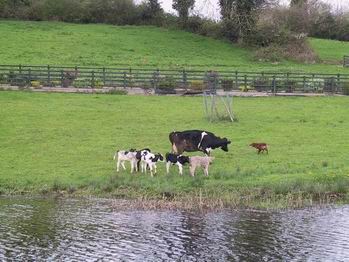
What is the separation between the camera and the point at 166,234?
60.3 ft

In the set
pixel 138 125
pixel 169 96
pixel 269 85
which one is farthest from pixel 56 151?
pixel 269 85

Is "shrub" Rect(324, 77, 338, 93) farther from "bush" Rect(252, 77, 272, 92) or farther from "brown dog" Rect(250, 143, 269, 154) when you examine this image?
"brown dog" Rect(250, 143, 269, 154)

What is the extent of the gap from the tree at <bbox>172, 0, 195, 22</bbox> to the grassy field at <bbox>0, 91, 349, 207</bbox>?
3703cm

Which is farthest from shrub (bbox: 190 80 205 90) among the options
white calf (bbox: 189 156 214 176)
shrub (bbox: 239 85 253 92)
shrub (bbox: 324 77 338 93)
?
white calf (bbox: 189 156 214 176)

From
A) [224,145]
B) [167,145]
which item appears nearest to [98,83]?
[167,145]

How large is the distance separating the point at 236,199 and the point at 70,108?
22.0 meters

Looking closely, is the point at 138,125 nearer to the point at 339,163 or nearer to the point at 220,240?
the point at 339,163

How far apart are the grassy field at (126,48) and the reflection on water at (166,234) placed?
156 ft

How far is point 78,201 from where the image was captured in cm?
2312

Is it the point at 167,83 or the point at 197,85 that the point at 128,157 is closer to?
the point at 167,83

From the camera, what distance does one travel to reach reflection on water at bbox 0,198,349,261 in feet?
54.4

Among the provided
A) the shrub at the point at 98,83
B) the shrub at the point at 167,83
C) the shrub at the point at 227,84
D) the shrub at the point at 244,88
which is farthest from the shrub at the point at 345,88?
the shrub at the point at 98,83

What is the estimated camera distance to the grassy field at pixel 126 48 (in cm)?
7012

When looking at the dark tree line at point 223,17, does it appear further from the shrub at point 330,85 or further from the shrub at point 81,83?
the shrub at point 81,83
